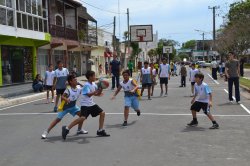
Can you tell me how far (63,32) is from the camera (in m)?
38.9

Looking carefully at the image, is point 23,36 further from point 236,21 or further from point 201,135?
point 236,21

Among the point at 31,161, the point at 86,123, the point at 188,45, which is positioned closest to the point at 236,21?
the point at 86,123

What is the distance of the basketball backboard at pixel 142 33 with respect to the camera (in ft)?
109

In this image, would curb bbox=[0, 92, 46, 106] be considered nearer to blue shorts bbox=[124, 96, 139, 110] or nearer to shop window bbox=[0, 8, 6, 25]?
shop window bbox=[0, 8, 6, 25]

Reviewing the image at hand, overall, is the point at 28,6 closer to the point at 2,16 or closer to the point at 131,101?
the point at 2,16

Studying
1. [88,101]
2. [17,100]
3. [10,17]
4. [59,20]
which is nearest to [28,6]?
[10,17]

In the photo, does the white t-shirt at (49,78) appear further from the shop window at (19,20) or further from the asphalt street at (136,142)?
the shop window at (19,20)

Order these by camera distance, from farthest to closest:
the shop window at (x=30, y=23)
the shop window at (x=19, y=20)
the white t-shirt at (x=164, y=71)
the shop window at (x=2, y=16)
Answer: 1. the shop window at (x=30, y=23)
2. the shop window at (x=19, y=20)
3. the shop window at (x=2, y=16)
4. the white t-shirt at (x=164, y=71)

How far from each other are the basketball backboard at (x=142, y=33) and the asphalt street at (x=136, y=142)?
20162mm

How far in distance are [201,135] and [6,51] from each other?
69.1ft

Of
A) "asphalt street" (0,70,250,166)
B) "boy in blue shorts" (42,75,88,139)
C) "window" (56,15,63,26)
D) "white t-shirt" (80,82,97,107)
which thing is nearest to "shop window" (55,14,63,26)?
"window" (56,15,63,26)

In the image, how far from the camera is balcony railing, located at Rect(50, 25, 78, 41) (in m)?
36.2

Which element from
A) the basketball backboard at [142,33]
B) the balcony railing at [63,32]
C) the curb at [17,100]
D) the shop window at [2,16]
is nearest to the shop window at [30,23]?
the shop window at [2,16]

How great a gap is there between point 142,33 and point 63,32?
8744mm
